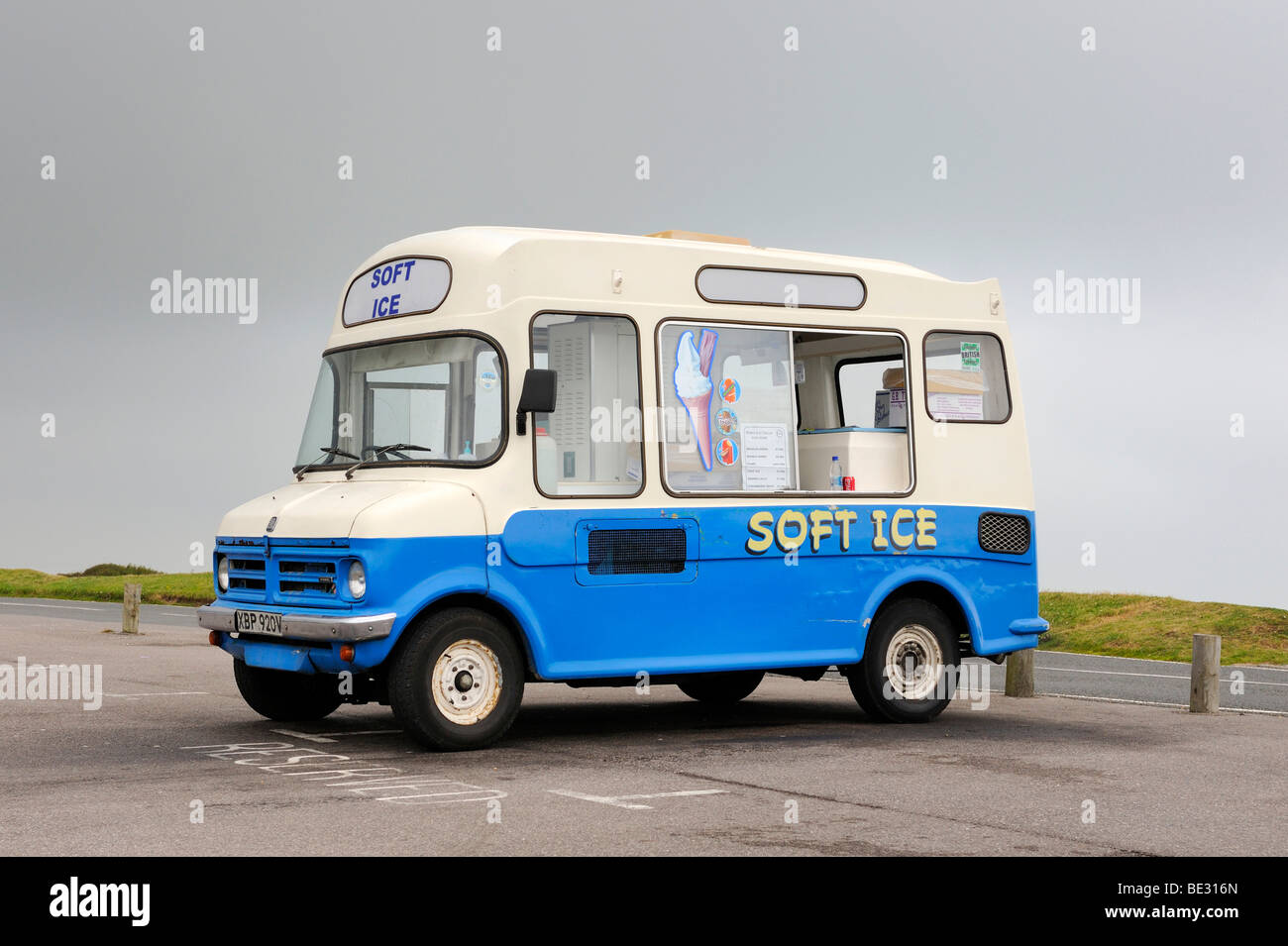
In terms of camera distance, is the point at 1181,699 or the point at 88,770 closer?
the point at 88,770

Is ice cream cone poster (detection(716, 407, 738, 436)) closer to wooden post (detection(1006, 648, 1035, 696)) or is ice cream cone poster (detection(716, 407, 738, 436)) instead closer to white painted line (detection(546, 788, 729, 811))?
white painted line (detection(546, 788, 729, 811))

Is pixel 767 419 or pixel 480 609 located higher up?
pixel 767 419

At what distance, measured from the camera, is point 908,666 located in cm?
1281

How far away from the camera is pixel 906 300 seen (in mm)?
13102

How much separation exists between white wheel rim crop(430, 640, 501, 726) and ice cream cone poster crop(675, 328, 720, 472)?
Result: 7.45 ft

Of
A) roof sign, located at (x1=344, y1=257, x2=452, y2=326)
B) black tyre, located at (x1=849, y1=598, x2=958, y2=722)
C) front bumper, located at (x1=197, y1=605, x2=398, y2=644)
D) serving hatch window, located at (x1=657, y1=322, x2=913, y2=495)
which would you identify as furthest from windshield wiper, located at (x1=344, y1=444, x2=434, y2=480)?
black tyre, located at (x1=849, y1=598, x2=958, y2=722)

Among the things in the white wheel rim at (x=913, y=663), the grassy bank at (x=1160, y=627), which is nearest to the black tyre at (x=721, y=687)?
the white wheel rim at (x=913, y=663)

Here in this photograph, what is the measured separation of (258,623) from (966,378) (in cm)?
615

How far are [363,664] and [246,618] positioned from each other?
4.18 ft

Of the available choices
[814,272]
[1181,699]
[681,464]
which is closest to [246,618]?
[681,464]

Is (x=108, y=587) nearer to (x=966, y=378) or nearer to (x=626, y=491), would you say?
(x=966, y=378)

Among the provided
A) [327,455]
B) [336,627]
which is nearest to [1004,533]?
[327,455]
